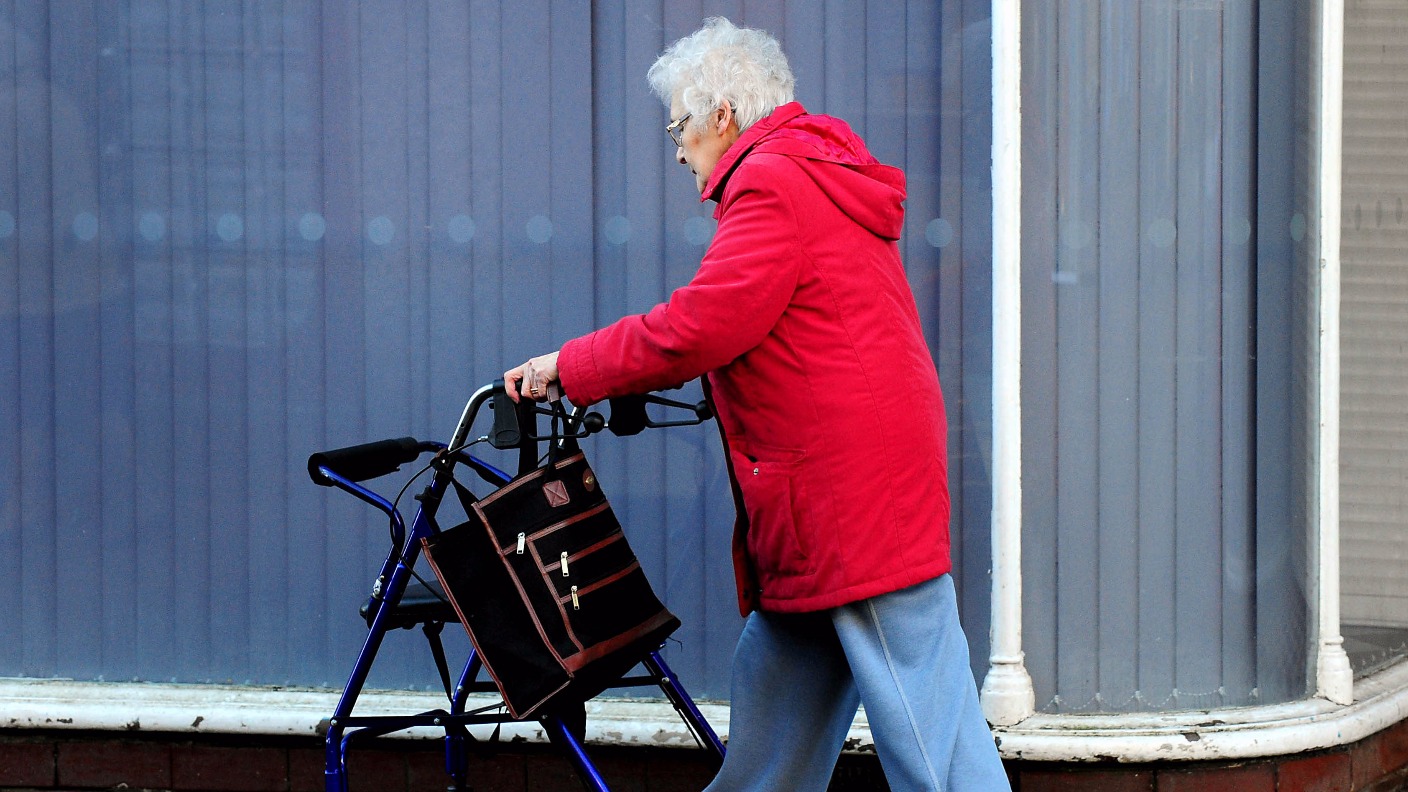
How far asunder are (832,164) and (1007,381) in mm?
1205

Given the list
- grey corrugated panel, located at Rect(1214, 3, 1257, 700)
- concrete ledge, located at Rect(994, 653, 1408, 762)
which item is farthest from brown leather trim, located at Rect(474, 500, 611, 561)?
grey corrugated panel, located at Rect(1214, 3, 1257, 700)

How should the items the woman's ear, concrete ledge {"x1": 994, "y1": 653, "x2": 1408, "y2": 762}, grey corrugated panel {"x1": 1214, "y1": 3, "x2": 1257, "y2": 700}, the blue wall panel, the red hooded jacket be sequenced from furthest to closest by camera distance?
the blue wall panel, grey corrugated panel {"x1": 1214, "y1": 3, "x2": 1257, "y2": 700}, concrete ledge {"x1": 994, "y1": 653, "x2": 1408, "y2": 762}, the woman's ear, the red hooded jacket

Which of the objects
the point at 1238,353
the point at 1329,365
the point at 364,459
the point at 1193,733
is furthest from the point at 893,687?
the point at 1329,365

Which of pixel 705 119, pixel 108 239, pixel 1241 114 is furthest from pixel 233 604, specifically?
pixel 1241 114

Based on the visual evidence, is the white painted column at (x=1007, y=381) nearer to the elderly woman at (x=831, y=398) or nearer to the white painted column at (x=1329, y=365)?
the white painted column at (x=1329, y=365)

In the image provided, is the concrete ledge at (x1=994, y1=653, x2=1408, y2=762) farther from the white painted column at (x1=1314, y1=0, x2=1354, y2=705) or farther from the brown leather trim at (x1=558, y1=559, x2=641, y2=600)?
the brown leather trim at (x1=558, y1=559, x2=641, y2=600)

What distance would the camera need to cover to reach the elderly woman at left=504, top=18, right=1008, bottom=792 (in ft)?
8.07

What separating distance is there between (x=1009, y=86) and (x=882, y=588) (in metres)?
1.61

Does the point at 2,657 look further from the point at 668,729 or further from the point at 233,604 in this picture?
the point at 668,729

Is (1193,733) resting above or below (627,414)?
below

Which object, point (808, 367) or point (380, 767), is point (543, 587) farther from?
point (380, 767)

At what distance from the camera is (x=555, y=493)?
2574 mm

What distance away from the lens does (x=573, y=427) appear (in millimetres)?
2658

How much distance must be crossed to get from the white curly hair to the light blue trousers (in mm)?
1001
